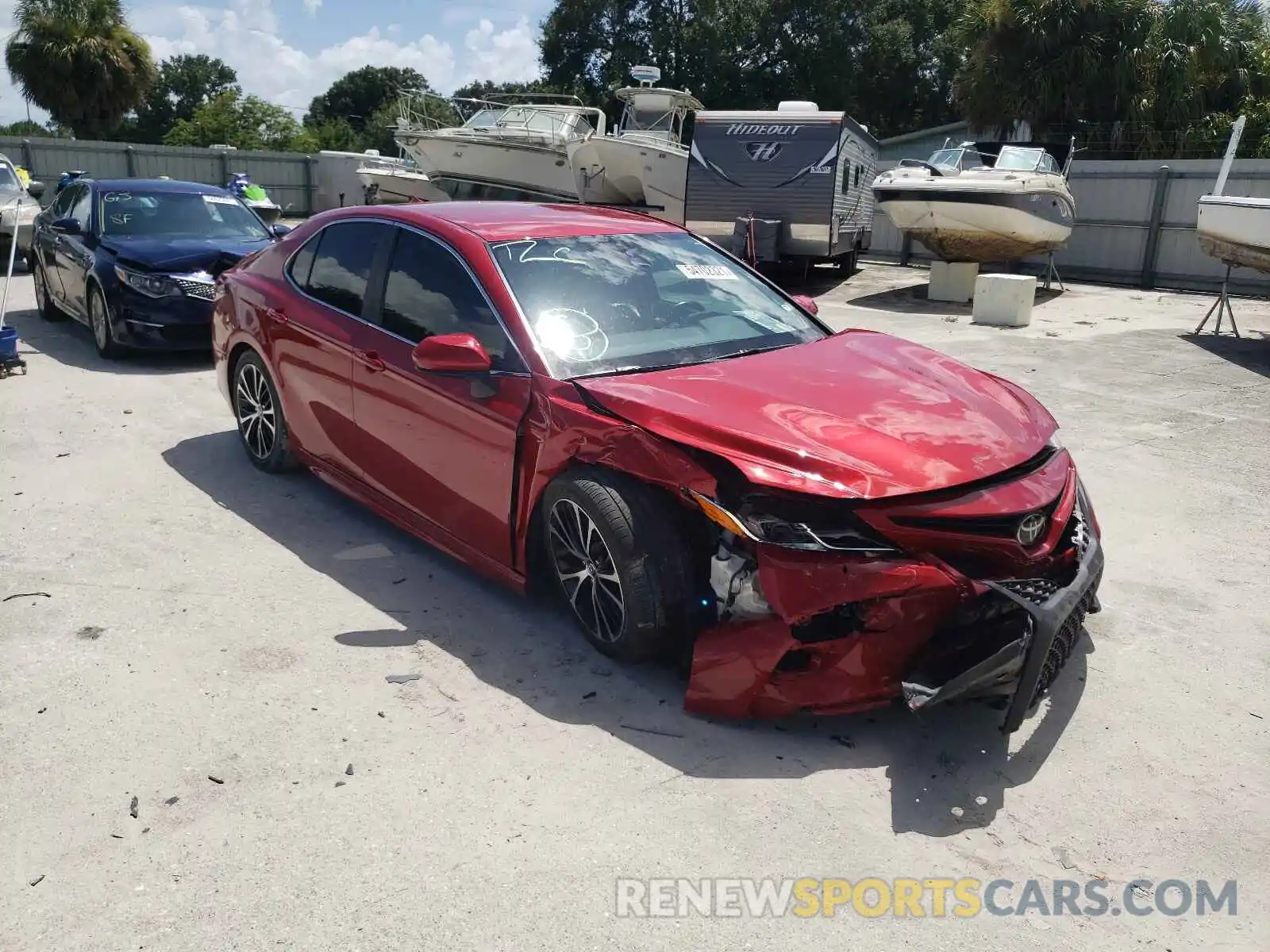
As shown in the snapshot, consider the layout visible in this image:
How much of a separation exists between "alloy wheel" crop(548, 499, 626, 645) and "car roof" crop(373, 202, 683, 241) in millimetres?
1412

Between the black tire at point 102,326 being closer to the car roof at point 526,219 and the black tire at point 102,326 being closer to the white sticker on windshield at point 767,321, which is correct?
the car roof at point 526,219

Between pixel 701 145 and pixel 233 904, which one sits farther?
pixel 701 145

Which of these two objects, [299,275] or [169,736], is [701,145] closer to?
[299,275]

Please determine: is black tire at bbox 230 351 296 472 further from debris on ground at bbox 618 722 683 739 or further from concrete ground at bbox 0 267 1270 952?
debris on ground at bbox 618 722 683 739

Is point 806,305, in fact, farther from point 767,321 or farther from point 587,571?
point 587,571

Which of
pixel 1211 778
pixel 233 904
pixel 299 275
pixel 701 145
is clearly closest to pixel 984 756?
pixel 1211 778

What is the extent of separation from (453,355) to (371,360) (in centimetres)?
86

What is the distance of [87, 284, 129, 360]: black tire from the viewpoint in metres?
8.98

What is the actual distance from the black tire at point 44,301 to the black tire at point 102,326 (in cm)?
178

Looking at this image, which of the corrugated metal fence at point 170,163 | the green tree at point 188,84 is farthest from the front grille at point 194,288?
the green tree at point 188,84

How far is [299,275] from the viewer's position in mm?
5520

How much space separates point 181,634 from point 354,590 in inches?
28.6

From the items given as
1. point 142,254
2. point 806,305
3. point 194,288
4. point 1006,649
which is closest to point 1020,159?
point 194,288

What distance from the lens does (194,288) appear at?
29.1 feet
